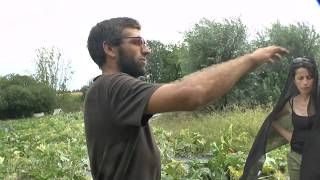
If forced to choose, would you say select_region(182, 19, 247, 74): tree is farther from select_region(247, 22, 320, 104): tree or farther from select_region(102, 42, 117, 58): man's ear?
select_region(102, 42, 117, 58): man's ear

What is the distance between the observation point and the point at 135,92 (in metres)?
2.36

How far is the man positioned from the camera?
86.8 inches

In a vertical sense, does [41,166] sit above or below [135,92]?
below

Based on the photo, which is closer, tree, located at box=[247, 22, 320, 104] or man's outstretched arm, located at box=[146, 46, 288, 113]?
man's outstretched arm, located at box=[146, 46, 288, 113]

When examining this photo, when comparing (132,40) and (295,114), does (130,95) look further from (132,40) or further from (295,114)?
(295,114)

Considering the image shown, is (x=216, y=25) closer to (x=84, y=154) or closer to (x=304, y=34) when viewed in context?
(x=304, y=34)

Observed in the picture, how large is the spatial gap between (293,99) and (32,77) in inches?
2179

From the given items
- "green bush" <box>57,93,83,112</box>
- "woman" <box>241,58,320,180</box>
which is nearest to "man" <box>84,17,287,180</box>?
"woman" <box>241,58,320,180</box>

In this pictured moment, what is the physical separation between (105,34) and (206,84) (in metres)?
0.72

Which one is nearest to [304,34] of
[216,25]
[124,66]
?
[216,25]

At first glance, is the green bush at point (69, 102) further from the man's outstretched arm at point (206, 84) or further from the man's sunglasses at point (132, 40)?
the man's outstretched arm at point (206, 84)

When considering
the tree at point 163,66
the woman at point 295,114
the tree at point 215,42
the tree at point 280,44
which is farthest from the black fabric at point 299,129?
the tree at point 163,66

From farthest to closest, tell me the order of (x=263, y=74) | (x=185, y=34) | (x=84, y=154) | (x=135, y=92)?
(x=185, y=34), (x=263, y=74), (x=84, y=154), (x=135, y=92)

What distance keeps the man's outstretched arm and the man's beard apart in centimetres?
39
